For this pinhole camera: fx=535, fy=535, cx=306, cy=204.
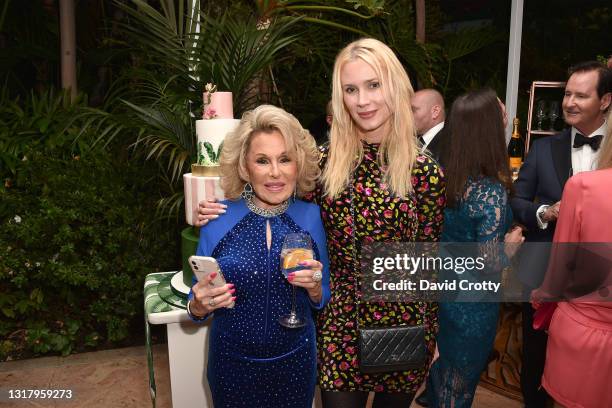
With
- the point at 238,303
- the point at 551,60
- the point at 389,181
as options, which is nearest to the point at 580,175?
the point at 389,181

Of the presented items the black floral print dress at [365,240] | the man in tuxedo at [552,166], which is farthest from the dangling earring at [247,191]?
the man in tuxedo at [552,166]

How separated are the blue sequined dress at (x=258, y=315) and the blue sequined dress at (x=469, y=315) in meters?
0.83

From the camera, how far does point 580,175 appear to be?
Result: 1527 millimetres

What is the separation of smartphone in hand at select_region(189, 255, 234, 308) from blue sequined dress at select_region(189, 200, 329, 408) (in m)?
0.12

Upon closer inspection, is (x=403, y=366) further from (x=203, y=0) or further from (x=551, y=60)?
(x=551, y=60)

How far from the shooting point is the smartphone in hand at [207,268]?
1422mm

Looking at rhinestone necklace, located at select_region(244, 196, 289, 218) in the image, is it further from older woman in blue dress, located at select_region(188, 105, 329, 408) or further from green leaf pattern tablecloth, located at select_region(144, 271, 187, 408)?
green leaf pattern tablecloth, located at select_region(144, 271, 187, 408)

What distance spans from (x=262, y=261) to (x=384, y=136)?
0.55 m

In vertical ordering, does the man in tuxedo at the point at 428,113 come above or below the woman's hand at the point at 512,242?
above

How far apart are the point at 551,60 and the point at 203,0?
10.6 ft

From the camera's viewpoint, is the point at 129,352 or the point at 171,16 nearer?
the point at 171,16

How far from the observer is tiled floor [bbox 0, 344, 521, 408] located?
3285 millimetres

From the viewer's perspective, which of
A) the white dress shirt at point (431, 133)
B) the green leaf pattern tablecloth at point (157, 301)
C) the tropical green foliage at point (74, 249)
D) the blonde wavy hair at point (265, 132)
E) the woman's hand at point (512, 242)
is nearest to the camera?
the blonde wavy hair at point (265, 132)

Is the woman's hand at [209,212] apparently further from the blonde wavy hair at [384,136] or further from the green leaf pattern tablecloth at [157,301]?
the green leaf pattern tablecloth at [157,301]
